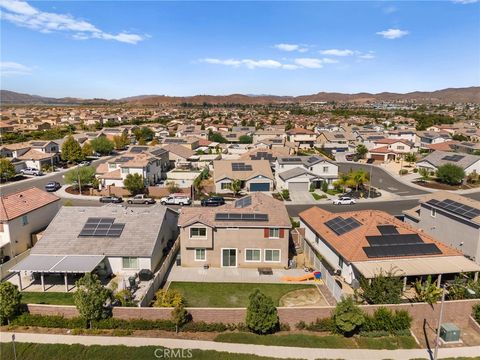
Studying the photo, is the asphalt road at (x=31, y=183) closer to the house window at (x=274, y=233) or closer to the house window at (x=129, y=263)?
the house window at (x=129, y=263)

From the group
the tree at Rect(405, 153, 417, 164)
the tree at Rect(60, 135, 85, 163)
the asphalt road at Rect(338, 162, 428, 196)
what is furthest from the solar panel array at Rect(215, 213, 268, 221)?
the tree at Rect(405, 153, 417, 164)

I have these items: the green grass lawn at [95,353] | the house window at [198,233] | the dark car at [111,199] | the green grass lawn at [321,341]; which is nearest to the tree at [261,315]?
the green grass lawn at [321,341]

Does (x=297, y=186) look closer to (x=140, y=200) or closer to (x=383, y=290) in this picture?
(x=140, y=200)

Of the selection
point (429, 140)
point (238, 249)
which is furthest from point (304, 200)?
point (429, 140)

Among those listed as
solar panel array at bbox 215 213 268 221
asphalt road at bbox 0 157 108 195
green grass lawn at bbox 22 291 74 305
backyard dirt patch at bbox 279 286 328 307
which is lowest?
asphalt road at bbox 0 157 108 195

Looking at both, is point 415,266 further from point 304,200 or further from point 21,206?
point 21,206

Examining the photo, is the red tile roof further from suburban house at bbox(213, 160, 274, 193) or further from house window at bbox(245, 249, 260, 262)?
suburban house at bbox(213, 160, 274, 193)
